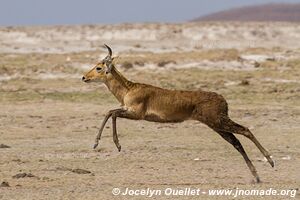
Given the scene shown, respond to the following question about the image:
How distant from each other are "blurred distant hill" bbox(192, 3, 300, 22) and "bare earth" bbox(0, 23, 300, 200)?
3281 inches

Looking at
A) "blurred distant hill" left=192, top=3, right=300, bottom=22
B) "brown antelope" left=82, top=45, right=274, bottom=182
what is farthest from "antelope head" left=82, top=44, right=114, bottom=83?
"blurred distant hill" left=192, top=3, right=300, bottom=22

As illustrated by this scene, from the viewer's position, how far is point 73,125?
19500 millimetres

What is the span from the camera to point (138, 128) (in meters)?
18.8

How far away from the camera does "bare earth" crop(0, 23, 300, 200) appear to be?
41.9 feet

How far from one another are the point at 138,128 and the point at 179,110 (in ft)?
18.8

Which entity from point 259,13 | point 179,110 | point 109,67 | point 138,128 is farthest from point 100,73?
point 259,13

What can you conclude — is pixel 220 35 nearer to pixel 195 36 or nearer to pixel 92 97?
pixel 195 36

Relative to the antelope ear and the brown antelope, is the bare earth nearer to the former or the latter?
the brown antelope

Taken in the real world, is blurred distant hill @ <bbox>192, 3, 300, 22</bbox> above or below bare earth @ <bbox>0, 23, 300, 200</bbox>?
below

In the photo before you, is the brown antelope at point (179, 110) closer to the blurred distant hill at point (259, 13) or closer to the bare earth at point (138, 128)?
the bare earth at point (138, 128)

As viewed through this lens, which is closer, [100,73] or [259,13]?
[100,73]

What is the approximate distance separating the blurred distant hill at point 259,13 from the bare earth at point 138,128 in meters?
83.3

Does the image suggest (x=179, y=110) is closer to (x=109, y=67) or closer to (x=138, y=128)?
(x=109, y=67)

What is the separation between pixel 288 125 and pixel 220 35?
3287 cm
